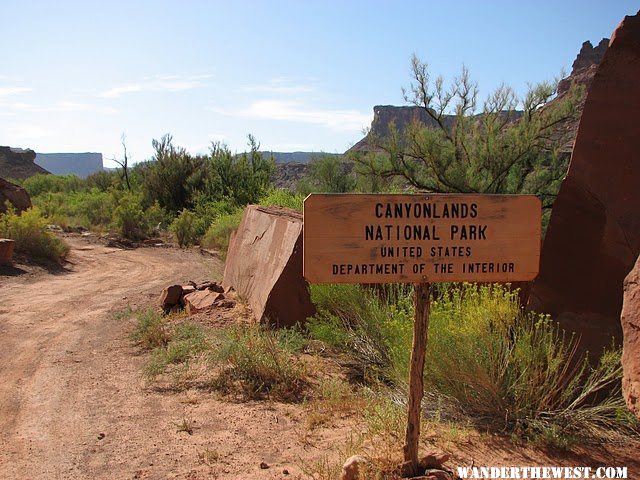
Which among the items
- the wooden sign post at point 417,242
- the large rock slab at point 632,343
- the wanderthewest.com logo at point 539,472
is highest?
the wooden sign post at point 417,242

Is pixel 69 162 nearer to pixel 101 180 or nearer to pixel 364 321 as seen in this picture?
pixel 101 180

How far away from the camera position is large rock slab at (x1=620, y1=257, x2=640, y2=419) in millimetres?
3523

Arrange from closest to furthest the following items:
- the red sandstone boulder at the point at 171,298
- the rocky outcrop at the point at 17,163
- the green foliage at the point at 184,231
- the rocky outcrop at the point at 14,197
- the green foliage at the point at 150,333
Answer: the green foliage at the point at 150,333
the red sandstone boulder at the point at 171,298
the rocky outcrop at the point at 14,197
the green foliage at the point at 184,231
the rocky outcrop at the point at 17,163

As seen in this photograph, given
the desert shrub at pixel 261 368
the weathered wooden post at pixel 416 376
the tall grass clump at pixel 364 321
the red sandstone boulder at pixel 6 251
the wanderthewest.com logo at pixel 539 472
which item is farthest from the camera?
the red sandstone boulder at pixel 6 251

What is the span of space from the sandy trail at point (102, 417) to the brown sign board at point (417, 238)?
1493 mm

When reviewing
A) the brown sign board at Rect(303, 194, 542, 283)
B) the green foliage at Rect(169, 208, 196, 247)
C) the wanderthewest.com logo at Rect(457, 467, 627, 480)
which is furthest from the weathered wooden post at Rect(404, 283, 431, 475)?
the green foliage at Rect(169, 208, 196, 247)

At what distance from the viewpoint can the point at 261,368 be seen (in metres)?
6.29

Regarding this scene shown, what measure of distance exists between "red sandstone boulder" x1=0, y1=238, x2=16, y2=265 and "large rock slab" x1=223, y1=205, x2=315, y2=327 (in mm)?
6798

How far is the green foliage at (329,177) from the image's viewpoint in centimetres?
2283

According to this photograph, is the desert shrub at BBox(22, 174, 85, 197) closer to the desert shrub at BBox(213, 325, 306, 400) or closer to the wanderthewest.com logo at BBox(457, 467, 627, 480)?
the desert shrub at BBox(213, 325, 306, 400)

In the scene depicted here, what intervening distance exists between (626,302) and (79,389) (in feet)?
16.0

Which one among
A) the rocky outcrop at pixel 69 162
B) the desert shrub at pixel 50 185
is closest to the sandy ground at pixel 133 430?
the desert shrub at pixel 50 185

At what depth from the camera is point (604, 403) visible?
500cm

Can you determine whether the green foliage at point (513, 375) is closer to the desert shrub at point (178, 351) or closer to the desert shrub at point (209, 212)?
the desert shrub at point (178, 351)
